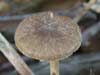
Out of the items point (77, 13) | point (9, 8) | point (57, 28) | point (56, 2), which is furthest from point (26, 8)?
point (57, 28)

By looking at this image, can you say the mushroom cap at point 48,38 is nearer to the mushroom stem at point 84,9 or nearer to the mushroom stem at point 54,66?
the mushroom stem at point 54,66

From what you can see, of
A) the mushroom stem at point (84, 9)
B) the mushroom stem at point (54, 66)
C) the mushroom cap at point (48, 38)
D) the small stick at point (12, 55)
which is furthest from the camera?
the mushroom stem at point (84, 9)

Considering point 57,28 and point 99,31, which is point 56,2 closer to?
point 99,31

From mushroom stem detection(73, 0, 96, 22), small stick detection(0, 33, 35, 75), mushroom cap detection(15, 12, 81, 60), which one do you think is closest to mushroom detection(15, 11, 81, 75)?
mushroom cap detection(15, 12, 81, 60)

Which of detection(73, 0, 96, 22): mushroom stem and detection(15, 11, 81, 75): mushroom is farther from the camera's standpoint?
detection(73, 0, 96, 22): mushroom stem

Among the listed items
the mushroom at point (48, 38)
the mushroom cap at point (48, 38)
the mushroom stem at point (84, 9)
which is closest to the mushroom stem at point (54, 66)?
the mushroom at point (48, 38)

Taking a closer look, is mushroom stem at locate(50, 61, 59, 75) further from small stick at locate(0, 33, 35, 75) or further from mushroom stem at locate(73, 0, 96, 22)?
mushroom stem at locate(73, 0, 96, 22)

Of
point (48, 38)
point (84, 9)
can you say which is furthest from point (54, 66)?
point (84, 9)

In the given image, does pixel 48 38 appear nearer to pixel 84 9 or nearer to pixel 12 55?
pixel 12 55

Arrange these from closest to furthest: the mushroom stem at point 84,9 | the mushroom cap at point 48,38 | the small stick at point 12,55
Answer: the mushroom cap at point 48,38
the small stick at point 12,55
the mushroom stem at point 84,9
